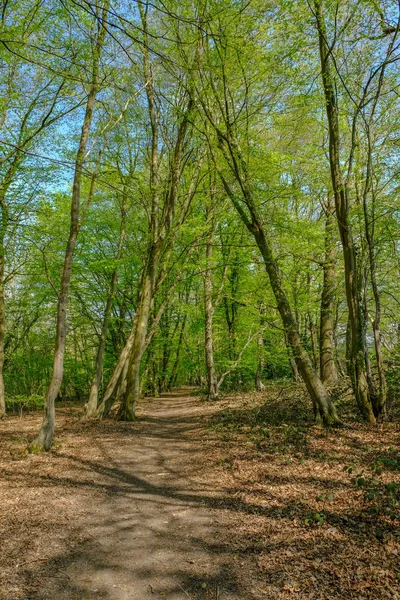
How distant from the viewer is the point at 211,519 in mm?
4590

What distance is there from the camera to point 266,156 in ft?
36.7

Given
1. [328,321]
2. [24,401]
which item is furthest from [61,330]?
[24,401]

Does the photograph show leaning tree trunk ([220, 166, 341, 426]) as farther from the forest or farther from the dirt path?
the dirt path

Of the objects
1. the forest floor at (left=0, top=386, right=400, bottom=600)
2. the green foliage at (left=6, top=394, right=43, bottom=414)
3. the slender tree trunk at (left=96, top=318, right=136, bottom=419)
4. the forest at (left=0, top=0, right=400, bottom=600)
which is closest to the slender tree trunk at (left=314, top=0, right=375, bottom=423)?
the forest at (left=0, top=0, right=400, bottom=600)

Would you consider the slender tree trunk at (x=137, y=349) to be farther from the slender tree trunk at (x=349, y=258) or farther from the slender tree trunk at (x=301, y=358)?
the slender tree trunk at (x=349, y=258)

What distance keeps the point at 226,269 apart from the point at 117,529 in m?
13.3

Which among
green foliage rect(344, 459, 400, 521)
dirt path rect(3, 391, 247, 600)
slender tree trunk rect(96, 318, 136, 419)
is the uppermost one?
slender tree trunk rect(96, 318, 136, 419)

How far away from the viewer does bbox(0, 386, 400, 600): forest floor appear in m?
3.28

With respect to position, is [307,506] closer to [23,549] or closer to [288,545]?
[288,545]

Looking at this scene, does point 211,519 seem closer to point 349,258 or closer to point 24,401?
point 349,258

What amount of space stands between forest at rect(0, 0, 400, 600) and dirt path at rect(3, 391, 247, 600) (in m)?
0.03

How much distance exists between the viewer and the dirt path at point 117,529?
3314mm

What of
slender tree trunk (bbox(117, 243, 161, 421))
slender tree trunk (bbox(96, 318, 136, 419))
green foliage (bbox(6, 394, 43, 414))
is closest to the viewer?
slender tree trunk (bbox(117, 243, 161, 421))

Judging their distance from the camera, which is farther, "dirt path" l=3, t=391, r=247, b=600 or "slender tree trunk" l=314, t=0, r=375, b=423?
"slender tree trunk" l=314, t=0, r=375, b=423
